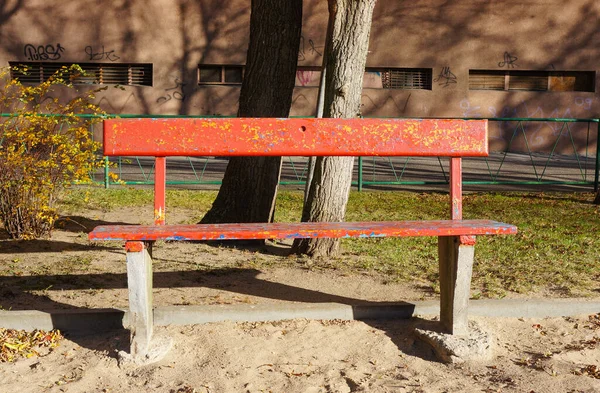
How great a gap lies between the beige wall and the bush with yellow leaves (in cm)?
1310

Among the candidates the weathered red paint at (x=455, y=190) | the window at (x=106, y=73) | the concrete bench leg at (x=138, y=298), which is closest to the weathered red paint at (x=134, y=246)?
the concrete bench leg at (x=138, y=298)

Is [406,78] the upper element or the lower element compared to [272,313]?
upper

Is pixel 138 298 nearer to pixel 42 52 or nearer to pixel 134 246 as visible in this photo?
pixel 134 246

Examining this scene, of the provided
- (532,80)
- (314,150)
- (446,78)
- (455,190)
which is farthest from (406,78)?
(314,150)

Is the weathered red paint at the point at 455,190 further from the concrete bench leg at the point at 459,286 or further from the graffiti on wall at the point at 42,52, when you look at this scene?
the graffiti on wall at the point at 42,52

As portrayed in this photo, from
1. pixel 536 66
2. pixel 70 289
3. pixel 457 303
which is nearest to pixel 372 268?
pixel 457 303

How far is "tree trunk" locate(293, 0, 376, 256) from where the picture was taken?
5633 millimetres

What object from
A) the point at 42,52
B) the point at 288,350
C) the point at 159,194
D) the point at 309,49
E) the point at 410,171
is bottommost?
the point at 288,350

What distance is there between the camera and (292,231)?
366 centimetres

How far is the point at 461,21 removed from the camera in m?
19.5

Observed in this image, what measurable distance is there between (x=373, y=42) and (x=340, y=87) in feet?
46.1

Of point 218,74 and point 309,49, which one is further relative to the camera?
point 218,74

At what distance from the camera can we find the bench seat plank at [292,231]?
11.6ft

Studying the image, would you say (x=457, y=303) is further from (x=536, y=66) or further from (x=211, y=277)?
(x=536, y=66)
